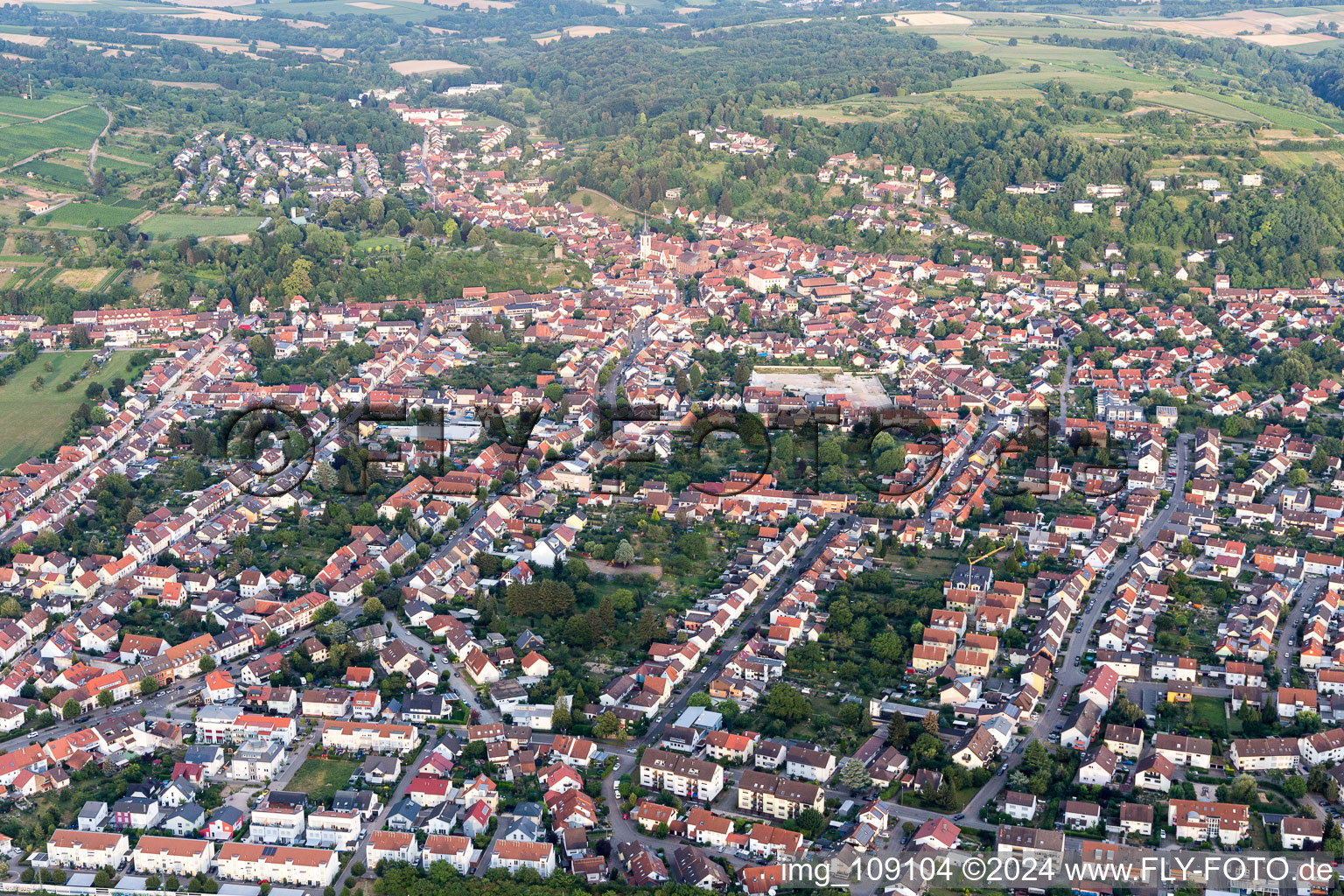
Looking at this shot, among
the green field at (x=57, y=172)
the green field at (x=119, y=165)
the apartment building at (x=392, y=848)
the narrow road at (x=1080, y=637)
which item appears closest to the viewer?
the apartment building at (x=392, y=848)

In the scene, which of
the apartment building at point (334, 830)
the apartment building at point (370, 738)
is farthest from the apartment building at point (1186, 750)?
the apartment building at point (334, 830)

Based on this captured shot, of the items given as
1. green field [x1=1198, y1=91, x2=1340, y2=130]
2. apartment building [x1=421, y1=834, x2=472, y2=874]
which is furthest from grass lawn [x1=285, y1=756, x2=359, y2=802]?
green field [x1=1198, y1=91, x2=1340, y2=130]

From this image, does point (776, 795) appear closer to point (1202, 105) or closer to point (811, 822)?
point (811, 822)

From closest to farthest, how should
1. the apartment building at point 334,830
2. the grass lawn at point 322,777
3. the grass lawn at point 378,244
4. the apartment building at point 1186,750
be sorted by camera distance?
the apartment building at point 334,830
the grass lawn at point 322,777
the apartment building at point 1186,750
the grass lawn at point 378,244

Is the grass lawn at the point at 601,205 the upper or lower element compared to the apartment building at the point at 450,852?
lower

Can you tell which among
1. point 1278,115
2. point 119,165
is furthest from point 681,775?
point 1278,115

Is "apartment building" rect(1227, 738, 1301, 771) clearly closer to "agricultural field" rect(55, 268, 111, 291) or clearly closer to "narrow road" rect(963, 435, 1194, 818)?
"narrow road" rect(963, 435, 1194, 818)

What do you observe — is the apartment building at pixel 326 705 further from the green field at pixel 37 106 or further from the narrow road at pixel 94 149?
the green field at pixel 37 106
